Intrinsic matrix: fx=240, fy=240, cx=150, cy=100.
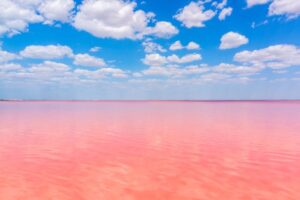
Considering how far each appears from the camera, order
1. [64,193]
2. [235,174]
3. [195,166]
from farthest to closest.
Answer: [195,166] < [235,174] < [64,193]

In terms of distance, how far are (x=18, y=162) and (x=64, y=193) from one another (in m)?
2.97

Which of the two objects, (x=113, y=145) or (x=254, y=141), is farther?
(x=254, y=141)

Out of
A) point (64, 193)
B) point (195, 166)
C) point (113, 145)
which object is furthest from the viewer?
point (113, 145)

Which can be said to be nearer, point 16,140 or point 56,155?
point 56,155

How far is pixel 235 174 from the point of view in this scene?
579cm

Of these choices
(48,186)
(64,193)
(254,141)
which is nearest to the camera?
(64,193)

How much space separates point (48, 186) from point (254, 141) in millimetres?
8017

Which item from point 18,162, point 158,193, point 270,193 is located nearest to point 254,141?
point 270,193

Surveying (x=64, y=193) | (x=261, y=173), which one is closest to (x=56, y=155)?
(x=64, y=193)

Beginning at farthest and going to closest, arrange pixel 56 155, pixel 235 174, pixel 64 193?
1. pixel 56 155
2. pixel 235 174
3. pixel 64 193

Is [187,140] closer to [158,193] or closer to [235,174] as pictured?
[235,174]

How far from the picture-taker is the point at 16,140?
32.4ft

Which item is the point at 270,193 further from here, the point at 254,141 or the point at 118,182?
the point at 254,141

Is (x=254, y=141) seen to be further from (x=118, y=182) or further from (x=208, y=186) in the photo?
(x=118, y=182)
